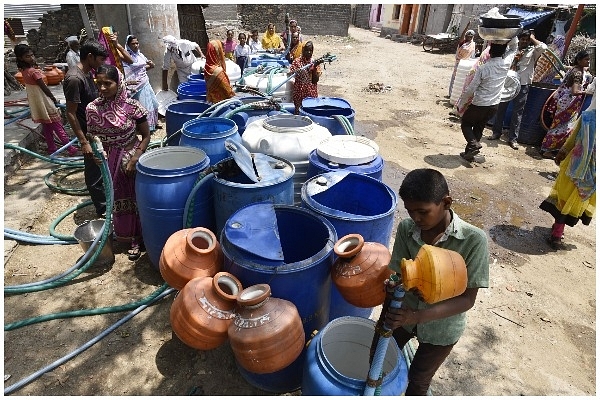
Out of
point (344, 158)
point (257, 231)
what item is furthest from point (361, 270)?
point (344, 158)

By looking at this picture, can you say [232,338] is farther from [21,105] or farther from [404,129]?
[21,105]

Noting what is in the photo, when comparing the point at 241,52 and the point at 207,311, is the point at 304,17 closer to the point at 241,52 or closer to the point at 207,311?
the point at 241,52

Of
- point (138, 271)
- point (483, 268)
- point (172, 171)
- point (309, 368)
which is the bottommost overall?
point (138, 271)

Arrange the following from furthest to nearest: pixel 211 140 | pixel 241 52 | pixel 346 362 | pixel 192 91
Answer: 1. pixel 241 52
2. pixel 192 91
3. pixel 211 140
4. pixel 346 362

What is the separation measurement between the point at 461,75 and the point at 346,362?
8.91 m

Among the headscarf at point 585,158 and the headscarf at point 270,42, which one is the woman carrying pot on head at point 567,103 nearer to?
the headscarf at point 585,158

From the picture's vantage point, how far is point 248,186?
8.69ft

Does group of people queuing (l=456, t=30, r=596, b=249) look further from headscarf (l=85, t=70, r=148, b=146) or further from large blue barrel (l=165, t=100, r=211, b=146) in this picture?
headscarf (l=85, t=70, r=148, b=146)

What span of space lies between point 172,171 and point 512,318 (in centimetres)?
321

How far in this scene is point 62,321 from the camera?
295 cm

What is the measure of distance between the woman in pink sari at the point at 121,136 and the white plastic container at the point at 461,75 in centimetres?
817

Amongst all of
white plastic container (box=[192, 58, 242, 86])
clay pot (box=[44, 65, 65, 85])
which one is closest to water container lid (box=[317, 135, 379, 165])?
white plastic container (box=[192, 58, 242, 86])

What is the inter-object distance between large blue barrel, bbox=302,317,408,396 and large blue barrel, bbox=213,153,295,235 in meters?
1.13

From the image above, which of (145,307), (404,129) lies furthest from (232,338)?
(404,129)
